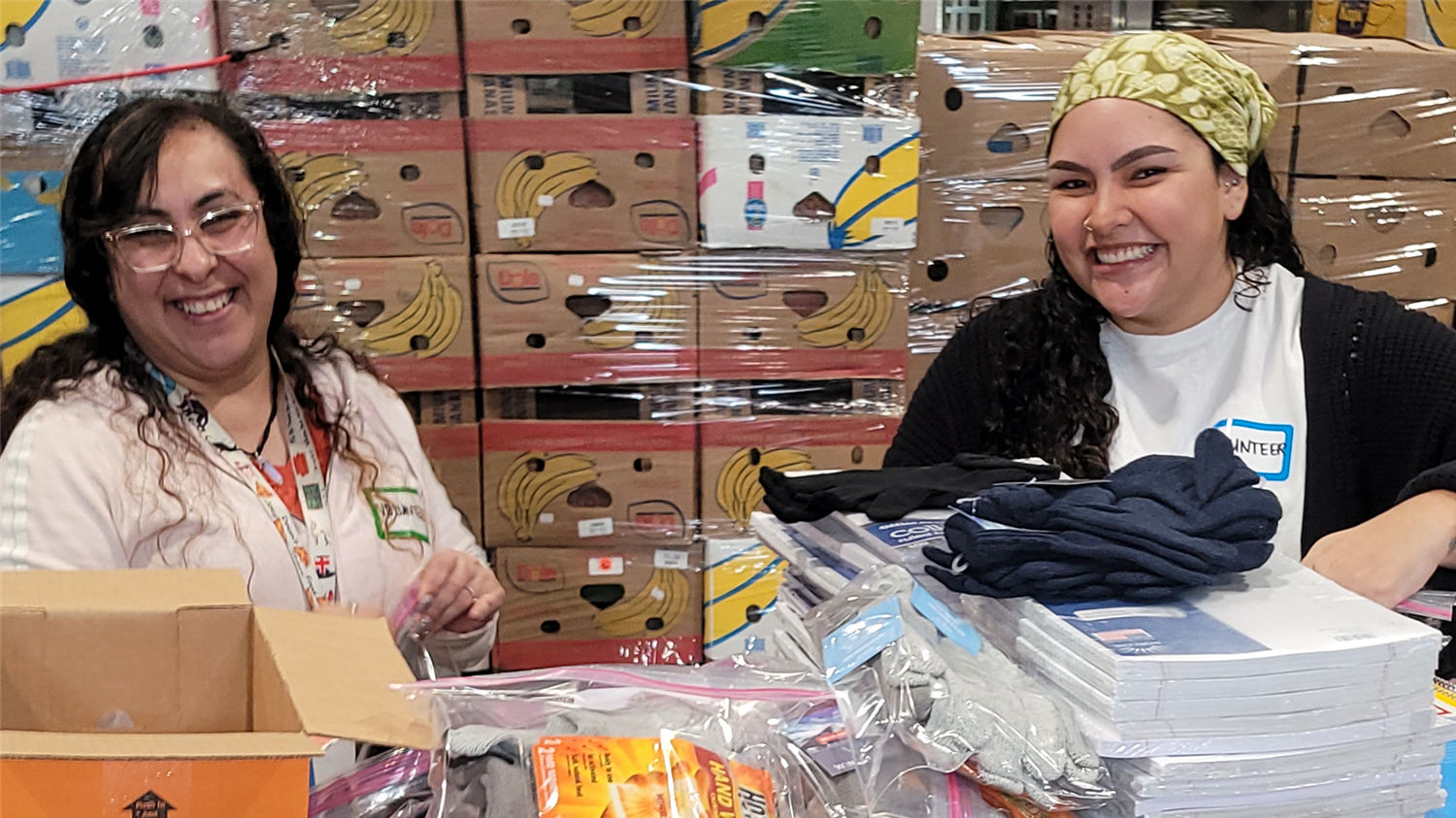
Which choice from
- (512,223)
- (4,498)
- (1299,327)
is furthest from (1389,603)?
(512,223)

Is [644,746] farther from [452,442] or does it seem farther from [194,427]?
[452,442]

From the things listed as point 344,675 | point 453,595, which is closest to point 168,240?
point 453,595

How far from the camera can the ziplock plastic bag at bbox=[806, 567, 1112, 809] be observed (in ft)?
2.56

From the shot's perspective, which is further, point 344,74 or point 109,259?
point 344,74

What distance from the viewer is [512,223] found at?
2598 mm

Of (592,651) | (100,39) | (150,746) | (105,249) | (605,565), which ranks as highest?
(100,39)

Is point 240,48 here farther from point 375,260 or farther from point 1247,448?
point 1247,448

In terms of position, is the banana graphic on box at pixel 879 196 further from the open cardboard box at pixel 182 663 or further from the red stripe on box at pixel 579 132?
the open cardboard box at pixel 182 663

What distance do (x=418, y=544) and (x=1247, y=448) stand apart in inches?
43.3

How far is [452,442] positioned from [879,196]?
1058mm

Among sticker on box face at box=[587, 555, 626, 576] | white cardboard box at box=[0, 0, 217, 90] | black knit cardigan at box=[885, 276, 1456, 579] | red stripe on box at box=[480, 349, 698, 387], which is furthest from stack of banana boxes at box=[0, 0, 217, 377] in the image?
black knit cardigan at box=[885, 276, 1456, 579]

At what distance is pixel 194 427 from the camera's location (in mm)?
1524

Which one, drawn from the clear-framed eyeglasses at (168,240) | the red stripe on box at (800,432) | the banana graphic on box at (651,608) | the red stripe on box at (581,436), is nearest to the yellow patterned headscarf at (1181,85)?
the clear-framed eyeglasses at (168,240)

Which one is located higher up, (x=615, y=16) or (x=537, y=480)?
(x=615, y=16)
